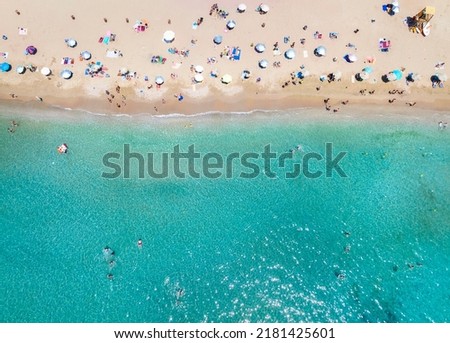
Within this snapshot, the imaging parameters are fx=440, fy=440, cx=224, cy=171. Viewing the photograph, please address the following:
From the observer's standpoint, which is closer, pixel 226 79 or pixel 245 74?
pixel 226 79

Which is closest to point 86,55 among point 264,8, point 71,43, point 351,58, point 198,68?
point 71,43

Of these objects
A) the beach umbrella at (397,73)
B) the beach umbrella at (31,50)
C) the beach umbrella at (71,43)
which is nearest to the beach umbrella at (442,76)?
the beach umbrella at (397,73)

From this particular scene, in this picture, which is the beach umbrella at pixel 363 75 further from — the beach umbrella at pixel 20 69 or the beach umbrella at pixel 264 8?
the beach umbrella at pixel 20 69

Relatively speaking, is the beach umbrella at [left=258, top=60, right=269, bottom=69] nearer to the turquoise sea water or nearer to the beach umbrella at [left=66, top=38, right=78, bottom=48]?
the turquoise sea water

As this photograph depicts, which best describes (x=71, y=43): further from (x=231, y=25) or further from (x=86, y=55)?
(x=231, y=25)
